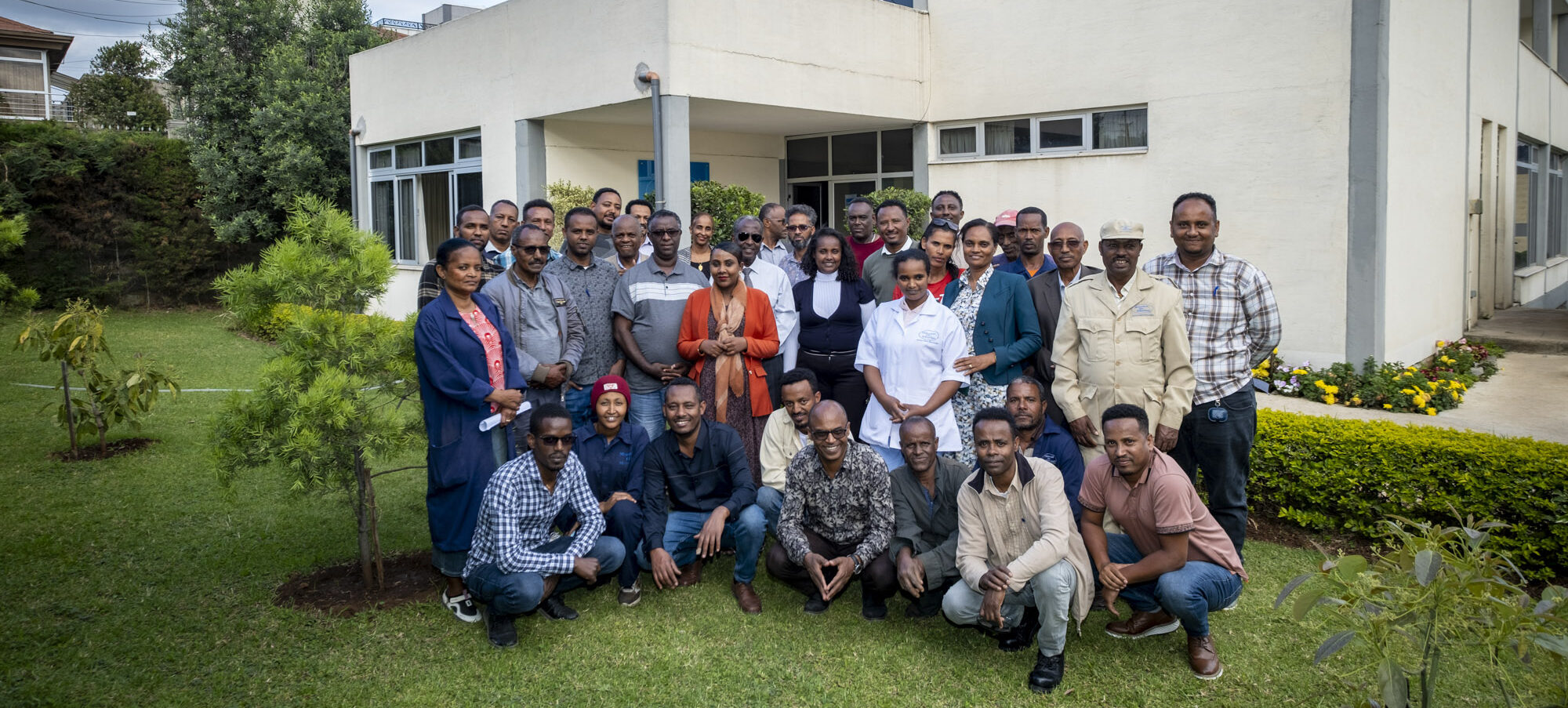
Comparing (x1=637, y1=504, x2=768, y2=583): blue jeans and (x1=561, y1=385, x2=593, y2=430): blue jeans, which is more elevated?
(x1=561, y1=385, x2=593, y2=430): blue jeans

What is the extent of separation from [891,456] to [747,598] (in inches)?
42.9

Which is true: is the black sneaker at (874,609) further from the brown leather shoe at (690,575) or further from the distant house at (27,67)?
the distant house at (27,67)

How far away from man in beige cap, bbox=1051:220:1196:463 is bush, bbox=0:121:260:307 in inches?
708

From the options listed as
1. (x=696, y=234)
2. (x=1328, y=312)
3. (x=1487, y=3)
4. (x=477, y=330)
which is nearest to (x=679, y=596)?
(x=477, y=330)

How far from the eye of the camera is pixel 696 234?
21.9ft

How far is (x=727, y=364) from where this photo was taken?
562cm

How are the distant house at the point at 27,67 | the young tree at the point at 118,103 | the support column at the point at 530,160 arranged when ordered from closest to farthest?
the support column at the point at 530,160 → the distant house at the point at 27,67 → the young tree at the point at 118,103

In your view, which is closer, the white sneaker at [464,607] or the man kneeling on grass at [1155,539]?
the man kneeling on grass at [1155,539]

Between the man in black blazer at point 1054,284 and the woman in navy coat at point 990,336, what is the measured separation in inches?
3.3

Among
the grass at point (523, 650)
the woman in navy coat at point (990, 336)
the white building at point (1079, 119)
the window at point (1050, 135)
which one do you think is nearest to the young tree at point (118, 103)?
the white building at point (1079, 119)

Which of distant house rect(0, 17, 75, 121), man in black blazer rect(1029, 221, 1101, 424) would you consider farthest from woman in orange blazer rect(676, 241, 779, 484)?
distant house rect(0, 17, 75, 121)

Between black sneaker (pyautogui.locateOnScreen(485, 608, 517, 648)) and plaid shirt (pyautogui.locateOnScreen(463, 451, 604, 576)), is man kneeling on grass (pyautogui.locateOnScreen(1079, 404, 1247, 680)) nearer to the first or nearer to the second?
plaid shirt (pyautogui.locateOnScreen(463, 451, 604, 576))

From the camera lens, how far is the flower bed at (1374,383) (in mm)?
8664

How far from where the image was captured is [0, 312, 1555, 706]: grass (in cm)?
398
